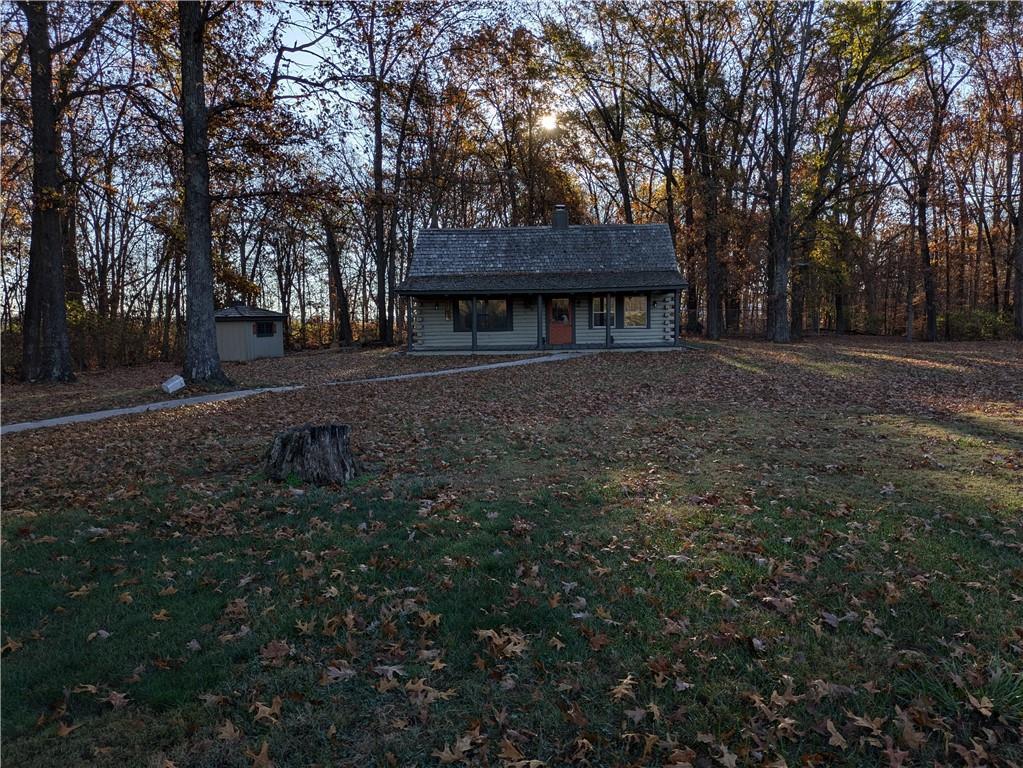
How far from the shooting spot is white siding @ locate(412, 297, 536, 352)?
82.8ft

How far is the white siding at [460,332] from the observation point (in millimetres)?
25234

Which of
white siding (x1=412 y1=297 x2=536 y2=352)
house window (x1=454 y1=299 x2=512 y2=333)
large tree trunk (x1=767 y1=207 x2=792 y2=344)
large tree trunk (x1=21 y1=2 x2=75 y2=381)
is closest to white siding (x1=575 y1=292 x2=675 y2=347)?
white siding (x1=412 y1=297 x2=536 y2=352)

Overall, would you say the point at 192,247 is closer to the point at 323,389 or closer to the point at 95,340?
the point at 323,389

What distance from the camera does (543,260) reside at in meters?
25.6

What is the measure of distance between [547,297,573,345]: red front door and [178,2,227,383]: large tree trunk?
564 inches

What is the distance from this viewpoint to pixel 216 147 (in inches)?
554

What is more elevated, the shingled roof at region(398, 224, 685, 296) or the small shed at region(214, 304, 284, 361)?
the shingled roof at region(398, 224, 685, 296)

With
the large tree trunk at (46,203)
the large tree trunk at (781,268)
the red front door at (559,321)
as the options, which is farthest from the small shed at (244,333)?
the large tree trunk at (781,268)

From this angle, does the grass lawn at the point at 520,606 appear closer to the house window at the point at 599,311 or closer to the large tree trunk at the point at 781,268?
the house window at the point at 599,311

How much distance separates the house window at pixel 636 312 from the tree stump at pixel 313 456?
19956 millimetres

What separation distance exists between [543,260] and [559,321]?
277 centimetres

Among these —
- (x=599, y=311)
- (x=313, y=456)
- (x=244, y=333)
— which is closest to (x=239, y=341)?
(x=244, y=333)

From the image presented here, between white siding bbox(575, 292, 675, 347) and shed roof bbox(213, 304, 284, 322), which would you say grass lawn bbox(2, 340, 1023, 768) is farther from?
shed roof bbox(213, 304, 284, 322)

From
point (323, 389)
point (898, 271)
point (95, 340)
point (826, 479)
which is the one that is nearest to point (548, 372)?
point (323, 389)
